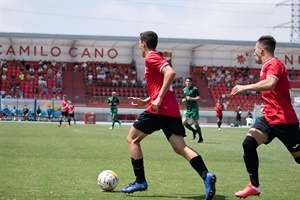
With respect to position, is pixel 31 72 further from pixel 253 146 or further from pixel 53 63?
pixel 253 146

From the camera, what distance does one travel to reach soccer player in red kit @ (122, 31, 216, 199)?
7.41m

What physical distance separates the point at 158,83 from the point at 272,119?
64.3 inches

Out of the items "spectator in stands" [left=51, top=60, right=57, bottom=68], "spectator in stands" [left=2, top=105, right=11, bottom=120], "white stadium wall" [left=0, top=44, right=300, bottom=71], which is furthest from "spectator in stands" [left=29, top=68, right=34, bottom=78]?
"spectator in stands" [left=2, top=105, right=11, bottom=120]

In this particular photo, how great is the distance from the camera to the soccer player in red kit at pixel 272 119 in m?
7.38

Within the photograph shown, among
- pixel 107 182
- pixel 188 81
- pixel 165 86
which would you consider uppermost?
pixel 188 81

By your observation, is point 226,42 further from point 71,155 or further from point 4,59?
point 71,155

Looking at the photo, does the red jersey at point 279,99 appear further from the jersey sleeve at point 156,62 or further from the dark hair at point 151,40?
the dark hair at point 151,40

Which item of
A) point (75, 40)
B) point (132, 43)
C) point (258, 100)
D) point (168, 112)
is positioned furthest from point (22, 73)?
point (168, 112)

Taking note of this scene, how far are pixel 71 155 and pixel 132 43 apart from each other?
144 ft

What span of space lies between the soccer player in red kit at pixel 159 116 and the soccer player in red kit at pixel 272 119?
664mm

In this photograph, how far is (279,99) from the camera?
743 cm

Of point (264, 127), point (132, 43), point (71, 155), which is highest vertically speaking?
point (132, 43)

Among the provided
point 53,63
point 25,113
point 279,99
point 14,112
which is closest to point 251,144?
point 279,99

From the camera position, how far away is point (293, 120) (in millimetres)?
7445
